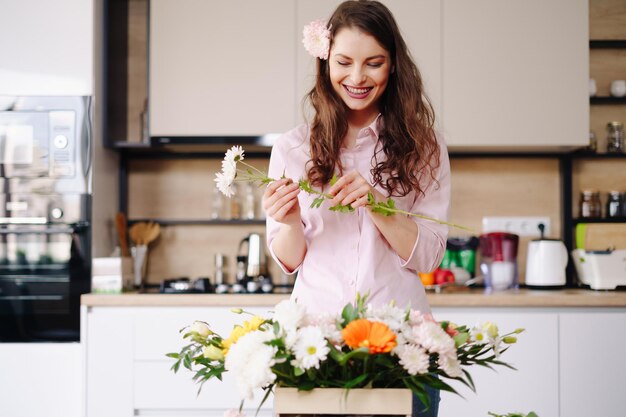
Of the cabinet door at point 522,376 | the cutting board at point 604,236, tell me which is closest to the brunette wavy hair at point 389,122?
the cabinet door at point 522,376

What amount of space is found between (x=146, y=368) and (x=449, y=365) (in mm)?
1931

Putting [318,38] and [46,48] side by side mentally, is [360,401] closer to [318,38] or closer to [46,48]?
[318,38]

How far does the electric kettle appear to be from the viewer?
276cm

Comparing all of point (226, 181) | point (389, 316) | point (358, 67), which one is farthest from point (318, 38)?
point (389, 316)

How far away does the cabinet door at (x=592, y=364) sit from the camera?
95.8 inches

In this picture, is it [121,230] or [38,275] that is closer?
[38,275]

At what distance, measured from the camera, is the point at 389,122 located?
4.40 ft

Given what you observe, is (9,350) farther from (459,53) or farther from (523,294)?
(459,53)

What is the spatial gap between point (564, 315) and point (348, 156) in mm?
1502

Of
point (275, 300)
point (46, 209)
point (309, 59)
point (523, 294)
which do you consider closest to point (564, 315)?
point (523, 294)

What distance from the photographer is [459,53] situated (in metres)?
2.74

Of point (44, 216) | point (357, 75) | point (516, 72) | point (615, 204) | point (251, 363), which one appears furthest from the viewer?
point (615, 204)

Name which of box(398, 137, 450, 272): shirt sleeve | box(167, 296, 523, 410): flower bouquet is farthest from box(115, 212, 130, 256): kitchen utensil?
box(167, 296, 523, 410): flower bouquet

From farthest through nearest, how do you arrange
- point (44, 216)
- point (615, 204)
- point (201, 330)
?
1. point (615, 204)
2. point (44, 216)
3. point (201, 330)
